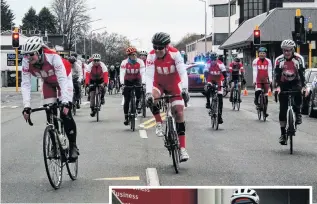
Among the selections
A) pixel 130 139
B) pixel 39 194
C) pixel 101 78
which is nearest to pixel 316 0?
pixel 101 78

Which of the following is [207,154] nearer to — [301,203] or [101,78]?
[301,203]

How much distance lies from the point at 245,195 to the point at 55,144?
436 centimetres

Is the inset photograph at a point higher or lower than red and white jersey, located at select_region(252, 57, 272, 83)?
lower

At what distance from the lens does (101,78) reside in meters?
20.8

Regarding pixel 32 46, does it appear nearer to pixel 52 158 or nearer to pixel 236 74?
pixel 52 158

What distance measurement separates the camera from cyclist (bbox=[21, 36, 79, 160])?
29.2 ft

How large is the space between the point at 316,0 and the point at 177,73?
75.0 m

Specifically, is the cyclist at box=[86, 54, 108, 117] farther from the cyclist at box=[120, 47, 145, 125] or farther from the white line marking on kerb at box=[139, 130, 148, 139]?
the white line marking on kerb at box=[139, 130, 148, 139]

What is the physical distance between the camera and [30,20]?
506 feet

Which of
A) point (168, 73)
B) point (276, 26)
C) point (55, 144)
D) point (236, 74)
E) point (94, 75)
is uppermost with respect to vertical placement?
point (276, 26)

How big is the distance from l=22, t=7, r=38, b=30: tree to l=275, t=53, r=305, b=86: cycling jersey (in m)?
138

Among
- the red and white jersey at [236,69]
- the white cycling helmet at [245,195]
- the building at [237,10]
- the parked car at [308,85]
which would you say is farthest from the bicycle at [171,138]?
the building at [237,10]

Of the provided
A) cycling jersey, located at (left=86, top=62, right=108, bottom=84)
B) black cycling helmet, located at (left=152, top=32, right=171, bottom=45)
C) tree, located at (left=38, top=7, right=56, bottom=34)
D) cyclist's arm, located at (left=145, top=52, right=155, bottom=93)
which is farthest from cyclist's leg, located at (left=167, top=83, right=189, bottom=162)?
tree, located at (left=38, top=7, right=56, bottom=34)

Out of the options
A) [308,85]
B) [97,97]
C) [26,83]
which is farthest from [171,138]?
[308,85]
